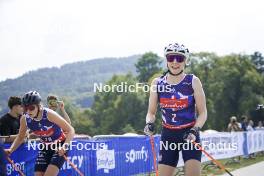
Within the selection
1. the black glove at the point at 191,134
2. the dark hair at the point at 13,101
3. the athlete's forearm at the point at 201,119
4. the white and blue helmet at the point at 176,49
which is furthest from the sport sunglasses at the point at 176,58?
the dark hair at the point at 13,101

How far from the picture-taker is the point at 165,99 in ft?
21.6

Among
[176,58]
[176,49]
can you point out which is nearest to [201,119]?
[176,58]

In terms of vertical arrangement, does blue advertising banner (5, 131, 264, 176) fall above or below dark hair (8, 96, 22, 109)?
below

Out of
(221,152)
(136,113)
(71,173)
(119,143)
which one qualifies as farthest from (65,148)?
(136,113)

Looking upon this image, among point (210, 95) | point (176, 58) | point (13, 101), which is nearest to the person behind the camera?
point (176, 58)

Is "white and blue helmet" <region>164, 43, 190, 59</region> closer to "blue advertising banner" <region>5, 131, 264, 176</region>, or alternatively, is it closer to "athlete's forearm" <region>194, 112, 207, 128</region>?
"athlete's forearm" <region>194, 112, 207, 128</region>

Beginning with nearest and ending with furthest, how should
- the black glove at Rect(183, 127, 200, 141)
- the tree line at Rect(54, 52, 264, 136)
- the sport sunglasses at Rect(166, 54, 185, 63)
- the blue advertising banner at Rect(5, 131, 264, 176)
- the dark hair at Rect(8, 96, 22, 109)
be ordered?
1. the black glove at Rect(183, 127, 200, 141)
2. the sport sunglasses at Rect(166, 54, 185, 63)
3. the dark hair at Rect(8, 96, 22, 109)
4. the blue advertising banner at Rect(5, 131, 264, 176)
5. the tree line at Rect(54, 52, 264, 136)

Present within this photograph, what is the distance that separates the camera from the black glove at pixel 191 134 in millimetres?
6152

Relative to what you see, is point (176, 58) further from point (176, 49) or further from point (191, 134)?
point (191, 134)

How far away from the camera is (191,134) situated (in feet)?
20.2

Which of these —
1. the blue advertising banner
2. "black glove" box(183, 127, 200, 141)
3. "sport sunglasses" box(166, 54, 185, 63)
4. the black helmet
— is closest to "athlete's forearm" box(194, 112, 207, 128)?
"black glove" box(183, 127, 200, 141)

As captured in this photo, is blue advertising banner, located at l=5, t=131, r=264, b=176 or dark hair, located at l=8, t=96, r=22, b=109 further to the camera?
blue advertising banner, located at l=5, t=131, r=264, b=176

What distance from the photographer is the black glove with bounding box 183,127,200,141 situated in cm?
615

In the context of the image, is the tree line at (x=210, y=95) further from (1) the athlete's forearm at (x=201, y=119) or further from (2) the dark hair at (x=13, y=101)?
(1) the athlete's forearm at (x=201, y=119)
